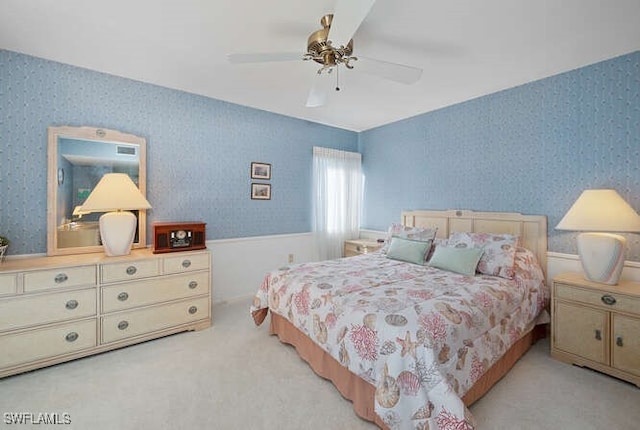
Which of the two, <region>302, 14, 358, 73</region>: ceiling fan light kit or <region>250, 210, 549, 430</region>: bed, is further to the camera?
<region>302, 14, 358, 73</region>: ceiling fan light kit

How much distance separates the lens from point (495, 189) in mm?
3221

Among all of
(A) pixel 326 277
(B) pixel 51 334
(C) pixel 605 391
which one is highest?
(A) pixel 326 277

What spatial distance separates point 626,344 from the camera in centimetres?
202

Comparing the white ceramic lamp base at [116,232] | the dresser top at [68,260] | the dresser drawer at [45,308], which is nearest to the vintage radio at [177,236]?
the dresser top at [68,260]

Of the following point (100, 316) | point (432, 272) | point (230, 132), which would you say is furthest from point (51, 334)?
point (432, 272)

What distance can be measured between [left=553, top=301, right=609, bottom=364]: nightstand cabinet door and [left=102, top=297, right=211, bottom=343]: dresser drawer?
3189mm

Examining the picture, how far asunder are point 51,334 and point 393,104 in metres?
4.05

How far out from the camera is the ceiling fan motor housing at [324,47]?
1.88 m

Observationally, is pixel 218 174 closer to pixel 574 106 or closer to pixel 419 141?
pixel 419 141

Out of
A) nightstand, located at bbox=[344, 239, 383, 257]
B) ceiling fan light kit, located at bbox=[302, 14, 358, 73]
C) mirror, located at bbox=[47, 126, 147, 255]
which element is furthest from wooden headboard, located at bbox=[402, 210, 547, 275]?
mirror, located at bbox=[47, 126, 147, 255]

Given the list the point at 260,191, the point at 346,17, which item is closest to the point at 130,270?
the point at 260,191

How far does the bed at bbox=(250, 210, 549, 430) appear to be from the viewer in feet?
4.74

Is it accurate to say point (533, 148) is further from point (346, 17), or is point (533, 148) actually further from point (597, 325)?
point (346, 17)

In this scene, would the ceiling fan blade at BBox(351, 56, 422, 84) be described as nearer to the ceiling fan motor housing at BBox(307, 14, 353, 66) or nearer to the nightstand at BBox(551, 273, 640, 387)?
the ceiling fan motor housing at BBox(307, 14, 353, 66)
